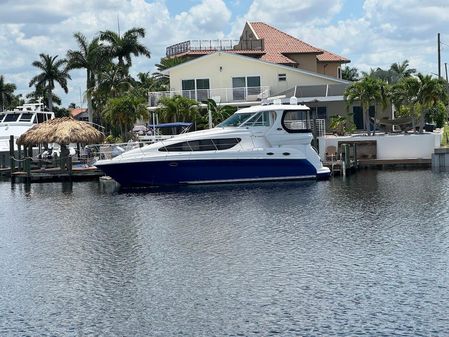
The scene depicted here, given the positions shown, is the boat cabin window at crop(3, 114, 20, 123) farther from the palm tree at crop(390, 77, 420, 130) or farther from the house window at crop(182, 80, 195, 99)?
the palm tree at crop(390, 77, 420, 130)

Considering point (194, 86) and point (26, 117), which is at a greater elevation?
point (194, 86)

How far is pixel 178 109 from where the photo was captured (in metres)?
58.4

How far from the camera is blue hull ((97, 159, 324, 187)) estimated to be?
43.2 m

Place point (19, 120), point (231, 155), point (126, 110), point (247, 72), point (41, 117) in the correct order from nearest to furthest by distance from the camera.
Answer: point (231, 155), point (126, 110), point (19, 120), point (41, 117), point (247, 72)

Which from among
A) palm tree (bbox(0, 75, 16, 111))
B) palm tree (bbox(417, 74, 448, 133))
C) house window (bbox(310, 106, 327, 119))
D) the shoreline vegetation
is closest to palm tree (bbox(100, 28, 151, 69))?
the shoreline vegetation

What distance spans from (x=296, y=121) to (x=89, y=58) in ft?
118

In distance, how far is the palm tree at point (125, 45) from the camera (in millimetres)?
75125

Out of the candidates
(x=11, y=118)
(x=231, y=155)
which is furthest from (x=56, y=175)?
(x=11, y=118)

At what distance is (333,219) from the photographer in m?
31.8

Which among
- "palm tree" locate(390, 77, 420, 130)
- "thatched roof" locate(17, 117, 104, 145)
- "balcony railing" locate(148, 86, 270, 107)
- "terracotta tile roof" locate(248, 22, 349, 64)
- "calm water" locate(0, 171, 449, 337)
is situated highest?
"terracotta tile roof" locate(248, 22, 349, 64)

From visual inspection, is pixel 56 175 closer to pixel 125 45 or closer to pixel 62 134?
pixel 62 134

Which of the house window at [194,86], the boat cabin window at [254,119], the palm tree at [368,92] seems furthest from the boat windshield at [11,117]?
the palm tree at [368,92]

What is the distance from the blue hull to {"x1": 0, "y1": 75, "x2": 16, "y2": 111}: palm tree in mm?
78392

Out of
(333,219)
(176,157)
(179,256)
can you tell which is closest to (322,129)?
(176,157)
